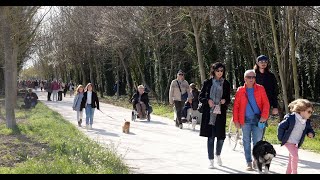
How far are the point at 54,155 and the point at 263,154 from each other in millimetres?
3971

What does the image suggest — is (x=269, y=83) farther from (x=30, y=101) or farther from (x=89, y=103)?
(x=30, y=101)

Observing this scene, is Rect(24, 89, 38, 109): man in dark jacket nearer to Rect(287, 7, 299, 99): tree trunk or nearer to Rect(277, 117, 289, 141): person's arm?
Rect(287, 7, 299, 99): tree trunk

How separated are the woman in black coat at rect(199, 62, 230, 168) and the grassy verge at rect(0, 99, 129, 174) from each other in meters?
1.59

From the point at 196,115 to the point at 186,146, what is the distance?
453 cm

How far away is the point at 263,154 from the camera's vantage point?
7.38 m

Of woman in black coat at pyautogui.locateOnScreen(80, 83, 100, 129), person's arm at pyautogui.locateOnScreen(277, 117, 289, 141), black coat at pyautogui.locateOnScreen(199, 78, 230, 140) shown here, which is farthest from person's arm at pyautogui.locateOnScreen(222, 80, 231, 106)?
woman in black coat at pyautogui.locateOnScreen(80, 83, 100, 129)

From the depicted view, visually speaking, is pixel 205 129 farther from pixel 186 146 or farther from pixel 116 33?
pixel 116 33

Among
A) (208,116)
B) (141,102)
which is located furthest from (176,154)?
A: (141,102)

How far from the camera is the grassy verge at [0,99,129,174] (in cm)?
734

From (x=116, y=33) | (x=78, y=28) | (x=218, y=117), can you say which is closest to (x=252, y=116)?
(x=218, y=117)

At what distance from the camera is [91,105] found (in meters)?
15.9

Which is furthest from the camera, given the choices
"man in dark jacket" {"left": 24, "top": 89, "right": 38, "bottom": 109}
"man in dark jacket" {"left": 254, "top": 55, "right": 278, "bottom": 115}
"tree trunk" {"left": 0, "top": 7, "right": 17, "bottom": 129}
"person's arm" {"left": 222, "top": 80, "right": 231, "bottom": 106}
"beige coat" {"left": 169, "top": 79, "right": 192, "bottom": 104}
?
"man in dark jacket" {"left": 24, "top": 89, "right": 38, "bottom": 109}

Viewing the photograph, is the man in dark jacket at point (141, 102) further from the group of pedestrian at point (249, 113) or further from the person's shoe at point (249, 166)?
the person's shoe at point (249, 166)

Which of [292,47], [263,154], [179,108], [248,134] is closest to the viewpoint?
[263,154]
